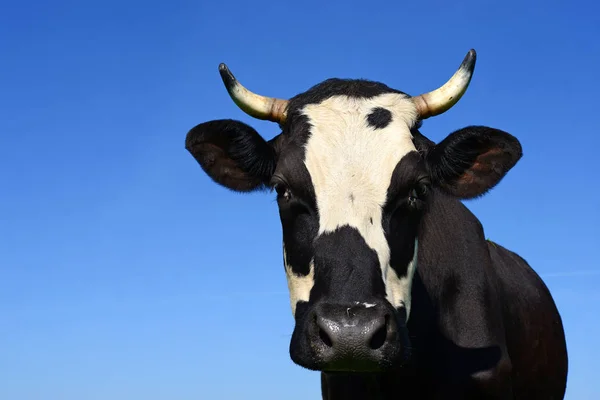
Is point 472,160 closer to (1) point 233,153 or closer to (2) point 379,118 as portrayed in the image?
(2) point 379,118

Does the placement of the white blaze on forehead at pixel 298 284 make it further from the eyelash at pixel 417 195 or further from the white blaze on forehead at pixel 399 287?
the eyelash at pixel 417 195

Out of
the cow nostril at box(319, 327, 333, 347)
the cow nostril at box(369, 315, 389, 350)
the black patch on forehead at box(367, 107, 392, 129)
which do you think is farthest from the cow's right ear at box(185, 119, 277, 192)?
the cow nostril at box(369, 315, 389, 350)

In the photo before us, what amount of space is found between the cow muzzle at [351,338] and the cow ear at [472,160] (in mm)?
2023

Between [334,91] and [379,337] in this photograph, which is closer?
[379,337]

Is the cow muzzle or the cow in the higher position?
the cow

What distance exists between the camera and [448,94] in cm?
711

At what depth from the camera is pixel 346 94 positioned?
690 cm

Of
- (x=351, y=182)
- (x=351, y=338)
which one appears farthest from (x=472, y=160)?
(x=351, y=338)

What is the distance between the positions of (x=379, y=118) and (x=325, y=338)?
7.02 feet

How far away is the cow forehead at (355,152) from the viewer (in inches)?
230

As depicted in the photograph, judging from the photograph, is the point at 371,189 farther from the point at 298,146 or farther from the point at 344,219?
the point at 298,146

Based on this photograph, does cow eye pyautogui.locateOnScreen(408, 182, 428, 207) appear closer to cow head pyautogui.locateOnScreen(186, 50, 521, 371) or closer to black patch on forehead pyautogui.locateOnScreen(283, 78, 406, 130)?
cow head pyautogui.locateOnScreen(186, 50, 521, 371)

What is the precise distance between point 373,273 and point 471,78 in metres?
2.51

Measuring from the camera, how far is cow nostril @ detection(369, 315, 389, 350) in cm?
515
